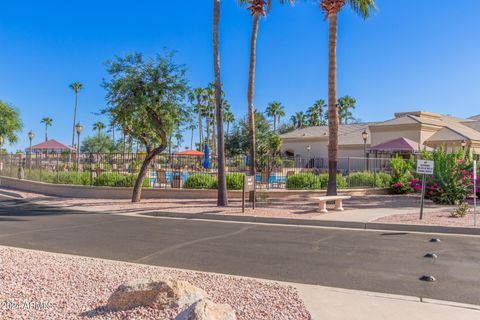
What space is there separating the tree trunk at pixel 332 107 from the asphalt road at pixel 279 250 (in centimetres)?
558

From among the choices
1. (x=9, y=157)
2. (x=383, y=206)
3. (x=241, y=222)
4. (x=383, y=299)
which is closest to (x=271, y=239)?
(x=241, y=222)

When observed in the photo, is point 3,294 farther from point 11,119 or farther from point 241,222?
point 11,119

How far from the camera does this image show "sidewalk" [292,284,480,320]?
4.72 m

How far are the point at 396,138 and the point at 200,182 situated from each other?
70.6 feet

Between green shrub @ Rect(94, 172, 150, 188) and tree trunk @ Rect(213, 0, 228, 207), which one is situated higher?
tree trunk @ Rect(213, 0, 228, 207)

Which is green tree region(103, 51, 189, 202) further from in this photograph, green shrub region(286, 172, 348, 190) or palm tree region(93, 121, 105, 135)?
palm tree region(93, 121, 105, 135)

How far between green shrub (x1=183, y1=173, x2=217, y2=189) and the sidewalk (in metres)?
15.1

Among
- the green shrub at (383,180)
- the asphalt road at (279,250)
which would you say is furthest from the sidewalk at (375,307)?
the green shrub at (383,180)

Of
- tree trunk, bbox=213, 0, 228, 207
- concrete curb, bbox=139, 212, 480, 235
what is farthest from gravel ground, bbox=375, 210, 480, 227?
tree trunk, bbox=213, 0, 228, 207

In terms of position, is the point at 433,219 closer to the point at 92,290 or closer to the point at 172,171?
the point at 92,290

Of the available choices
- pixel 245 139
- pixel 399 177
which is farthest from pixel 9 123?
pixel 399 177

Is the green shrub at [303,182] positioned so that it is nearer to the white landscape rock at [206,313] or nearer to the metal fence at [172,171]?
the metal fence at [172,171]

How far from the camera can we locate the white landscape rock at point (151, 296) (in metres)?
4.45

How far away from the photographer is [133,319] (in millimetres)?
4242
